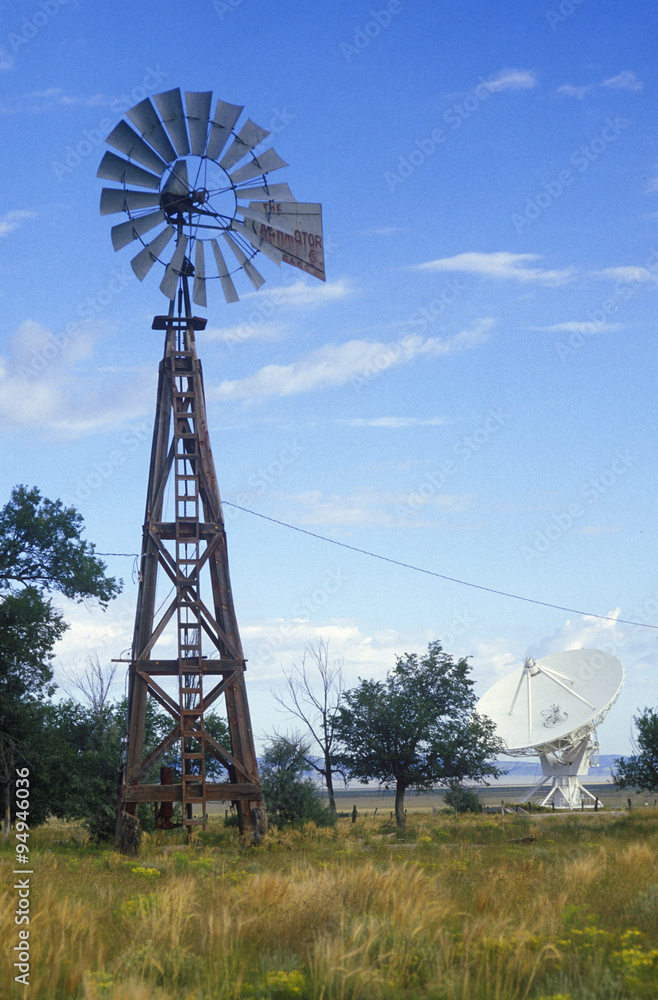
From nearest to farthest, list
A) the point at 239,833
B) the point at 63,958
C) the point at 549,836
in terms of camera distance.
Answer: the point at 63,958 → the point at 239,833 → the point at 549,836

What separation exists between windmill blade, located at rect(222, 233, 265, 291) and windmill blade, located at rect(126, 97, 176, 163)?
244 centimetres

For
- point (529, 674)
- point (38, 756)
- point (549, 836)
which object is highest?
point (529, 674)

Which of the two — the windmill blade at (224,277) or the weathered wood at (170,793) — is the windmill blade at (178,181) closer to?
the windmill blade at (224,277)

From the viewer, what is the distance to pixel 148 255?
22750 millimetres

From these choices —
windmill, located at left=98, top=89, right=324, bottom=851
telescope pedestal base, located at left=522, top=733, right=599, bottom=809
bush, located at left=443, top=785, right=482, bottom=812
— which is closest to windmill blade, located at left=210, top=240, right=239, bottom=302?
windmill, located at left=98, top=89, right=324, bottom=851

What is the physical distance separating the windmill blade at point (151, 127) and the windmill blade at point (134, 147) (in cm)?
15

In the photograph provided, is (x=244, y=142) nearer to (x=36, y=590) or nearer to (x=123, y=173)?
(x=123, y=173)

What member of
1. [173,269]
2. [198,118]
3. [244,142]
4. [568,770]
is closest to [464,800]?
[568,770]

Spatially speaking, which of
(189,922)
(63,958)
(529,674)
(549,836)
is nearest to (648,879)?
(189,922)

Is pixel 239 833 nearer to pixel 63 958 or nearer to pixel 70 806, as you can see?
pixel 70 806

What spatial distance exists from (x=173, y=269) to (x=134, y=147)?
3.06 meters

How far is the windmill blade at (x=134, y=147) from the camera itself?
21203 mm

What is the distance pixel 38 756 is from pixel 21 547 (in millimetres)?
6611

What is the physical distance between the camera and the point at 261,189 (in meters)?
22.9
